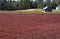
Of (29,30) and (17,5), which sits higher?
(29,30)

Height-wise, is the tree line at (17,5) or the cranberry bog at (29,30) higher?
the cranberry bog at (29,30)

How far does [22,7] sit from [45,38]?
168ft

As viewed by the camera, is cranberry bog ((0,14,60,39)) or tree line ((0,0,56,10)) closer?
cranberry bog ((0,14,60,39))

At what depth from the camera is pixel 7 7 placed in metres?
55.2

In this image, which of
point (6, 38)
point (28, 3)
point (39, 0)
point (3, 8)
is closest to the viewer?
point (6, 38)

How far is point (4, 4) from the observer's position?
184 ft

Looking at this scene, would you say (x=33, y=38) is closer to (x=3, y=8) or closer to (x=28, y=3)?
(x=3, y=8)

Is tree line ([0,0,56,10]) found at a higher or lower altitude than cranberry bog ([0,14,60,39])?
lower

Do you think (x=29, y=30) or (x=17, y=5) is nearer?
(x=29, y=30)

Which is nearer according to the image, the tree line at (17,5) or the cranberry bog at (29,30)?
the cranberry bog at (29,30)

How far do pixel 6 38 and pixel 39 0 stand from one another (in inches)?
2515

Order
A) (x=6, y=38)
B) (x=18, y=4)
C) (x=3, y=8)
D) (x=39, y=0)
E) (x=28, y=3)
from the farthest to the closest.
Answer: (x=39, y=0) < (x=28, y=3) < (x=18, y=4) < (x=3, y=8) < (x=6, y=38)

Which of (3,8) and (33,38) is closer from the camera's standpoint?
(33,38)

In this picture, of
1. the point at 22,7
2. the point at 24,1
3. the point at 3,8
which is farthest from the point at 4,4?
the point at 24,1
